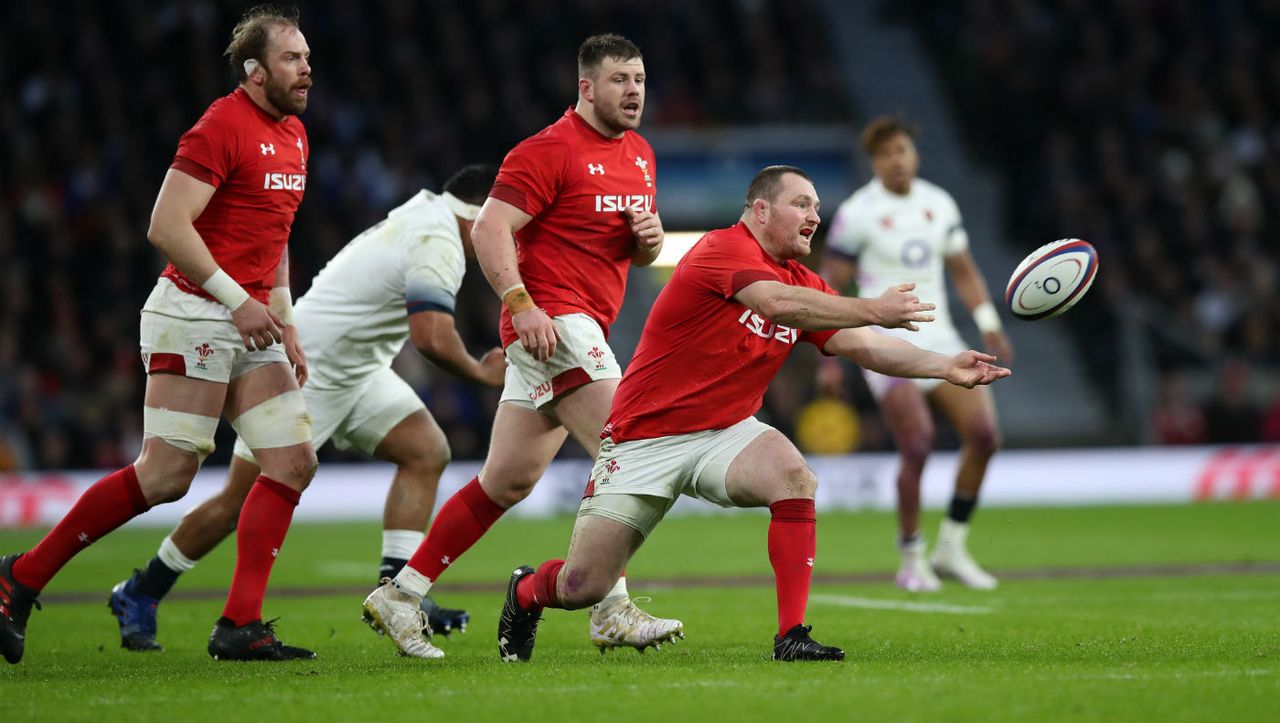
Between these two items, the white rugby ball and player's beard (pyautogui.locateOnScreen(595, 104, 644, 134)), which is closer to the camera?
the white rugby ball

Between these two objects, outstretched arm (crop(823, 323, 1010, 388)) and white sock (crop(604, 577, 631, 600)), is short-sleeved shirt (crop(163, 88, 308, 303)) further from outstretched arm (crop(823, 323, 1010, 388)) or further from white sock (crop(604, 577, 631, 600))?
outstretched arm (crop(823, 323, 1010, 388))

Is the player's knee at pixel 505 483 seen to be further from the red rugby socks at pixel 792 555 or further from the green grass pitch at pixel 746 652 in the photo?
the red rugby socks at pixel 792 555

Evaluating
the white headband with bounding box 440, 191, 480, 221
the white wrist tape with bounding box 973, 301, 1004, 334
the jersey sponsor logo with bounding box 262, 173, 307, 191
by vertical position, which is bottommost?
the jersey sponsor logo with bounding box 262, 173, 307, 191

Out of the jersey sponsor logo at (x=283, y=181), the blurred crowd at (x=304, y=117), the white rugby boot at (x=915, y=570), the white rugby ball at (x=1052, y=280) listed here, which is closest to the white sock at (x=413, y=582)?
the jersey sponsor logo at (x=283, y=181)

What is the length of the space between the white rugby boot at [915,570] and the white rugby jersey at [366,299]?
3.72m

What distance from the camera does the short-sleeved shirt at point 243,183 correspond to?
6762 mm

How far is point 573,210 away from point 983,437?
166 inches

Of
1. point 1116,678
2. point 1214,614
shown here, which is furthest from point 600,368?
point 1214,614

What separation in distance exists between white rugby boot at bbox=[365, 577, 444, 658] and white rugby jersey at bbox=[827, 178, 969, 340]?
187 inches

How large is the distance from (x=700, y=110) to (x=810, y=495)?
60.6 feet

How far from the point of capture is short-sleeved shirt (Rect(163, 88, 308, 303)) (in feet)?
22.2

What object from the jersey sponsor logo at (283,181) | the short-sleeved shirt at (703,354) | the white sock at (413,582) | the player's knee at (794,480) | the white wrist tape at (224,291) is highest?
the jersey sponsor logo at (283,181)

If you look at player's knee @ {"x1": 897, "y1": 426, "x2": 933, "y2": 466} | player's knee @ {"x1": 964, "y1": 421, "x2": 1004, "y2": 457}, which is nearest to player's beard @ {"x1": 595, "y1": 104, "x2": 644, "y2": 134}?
player's knee @ {"x1": 897, "y1": 426, "x2": 933, "y2": 466}

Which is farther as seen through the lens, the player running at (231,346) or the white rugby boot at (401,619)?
the white rugby boot at (401,619)
